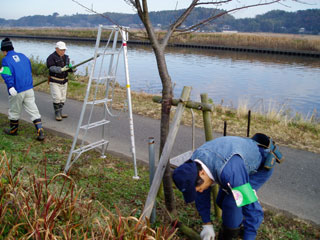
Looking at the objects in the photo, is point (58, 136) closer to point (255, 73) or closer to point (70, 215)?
point (70, 215)

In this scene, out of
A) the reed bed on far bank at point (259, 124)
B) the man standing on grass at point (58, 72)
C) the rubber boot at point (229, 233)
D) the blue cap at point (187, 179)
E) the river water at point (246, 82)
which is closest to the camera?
the blue cap at point (187, 179)

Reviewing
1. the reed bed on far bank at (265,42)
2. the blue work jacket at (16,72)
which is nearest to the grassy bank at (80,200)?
the blue work jacket at (16,72)

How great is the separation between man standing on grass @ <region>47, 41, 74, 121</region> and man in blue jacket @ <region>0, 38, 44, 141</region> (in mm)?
1122

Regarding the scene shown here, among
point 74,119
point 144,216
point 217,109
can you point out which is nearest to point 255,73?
point 217,109

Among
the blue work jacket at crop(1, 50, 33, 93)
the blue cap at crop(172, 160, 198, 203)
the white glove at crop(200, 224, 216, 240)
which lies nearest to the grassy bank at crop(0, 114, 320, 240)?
the white glove at crop(200, 224, 216, 240)

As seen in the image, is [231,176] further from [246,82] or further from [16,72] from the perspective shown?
[246,82]

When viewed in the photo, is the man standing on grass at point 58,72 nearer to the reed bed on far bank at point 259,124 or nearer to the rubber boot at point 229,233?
the reed bed on far bank at point 259,124

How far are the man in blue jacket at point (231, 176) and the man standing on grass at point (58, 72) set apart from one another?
5.07m

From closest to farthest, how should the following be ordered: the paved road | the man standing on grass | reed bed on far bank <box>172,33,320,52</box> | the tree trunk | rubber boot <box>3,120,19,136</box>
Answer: the tree trunk
the paved road
rubber boot <box>3,120,19,136</box>
the man standing on grass
reed bed on far bank <box>172,33,320,52</box>

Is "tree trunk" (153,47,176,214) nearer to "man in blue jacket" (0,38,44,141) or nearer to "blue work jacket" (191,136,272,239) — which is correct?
"blue work jacket" (191,136,272,239)

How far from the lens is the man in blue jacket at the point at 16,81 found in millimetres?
5492

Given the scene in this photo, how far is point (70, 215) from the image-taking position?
8.86ft

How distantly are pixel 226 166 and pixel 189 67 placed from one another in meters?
23.8

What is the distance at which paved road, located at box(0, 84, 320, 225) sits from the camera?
3840 millimetres
